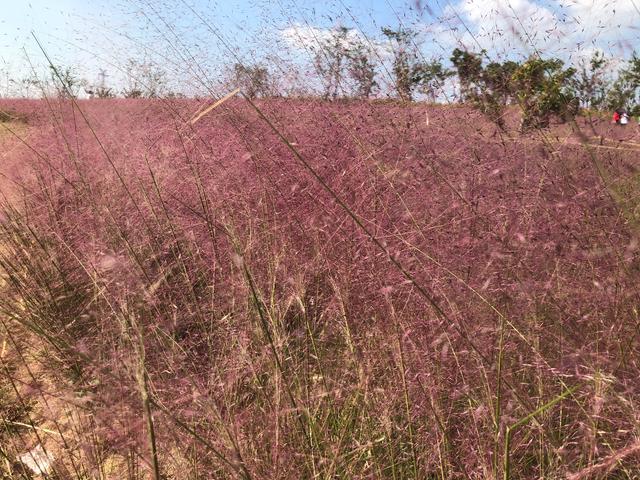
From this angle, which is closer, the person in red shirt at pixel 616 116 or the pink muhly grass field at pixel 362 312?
the pink muhly grass field at pixel 362 312

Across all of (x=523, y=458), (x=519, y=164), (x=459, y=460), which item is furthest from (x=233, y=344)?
(x=519, y=164)

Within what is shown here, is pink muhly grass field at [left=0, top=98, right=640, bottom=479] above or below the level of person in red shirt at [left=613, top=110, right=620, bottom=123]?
below

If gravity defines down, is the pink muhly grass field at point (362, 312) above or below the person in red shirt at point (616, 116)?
below

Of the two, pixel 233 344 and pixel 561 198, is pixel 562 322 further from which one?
pixel 233 344

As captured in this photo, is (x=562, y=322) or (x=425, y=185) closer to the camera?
(x=562, y=322)

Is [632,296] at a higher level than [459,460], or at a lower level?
higher

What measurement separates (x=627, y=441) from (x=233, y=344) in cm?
100

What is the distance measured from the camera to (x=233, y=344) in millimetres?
1387

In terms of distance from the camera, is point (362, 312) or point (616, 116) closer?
point (362, 312)

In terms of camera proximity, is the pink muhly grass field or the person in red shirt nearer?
the pink muhly grass field

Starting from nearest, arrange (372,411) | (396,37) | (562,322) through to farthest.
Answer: (372,411), (562,322), (396,37)

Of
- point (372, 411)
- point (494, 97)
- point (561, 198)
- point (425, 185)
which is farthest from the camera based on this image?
point (494, 97)

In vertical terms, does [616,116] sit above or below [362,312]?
above

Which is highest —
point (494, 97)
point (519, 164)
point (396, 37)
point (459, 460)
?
point (396, 37)
